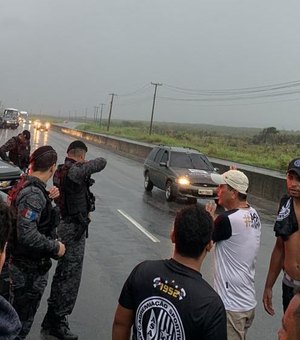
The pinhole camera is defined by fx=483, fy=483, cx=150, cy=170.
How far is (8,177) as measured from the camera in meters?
9.17

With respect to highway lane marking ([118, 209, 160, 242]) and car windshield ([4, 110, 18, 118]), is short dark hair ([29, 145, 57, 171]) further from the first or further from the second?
car windshield ([4, 110, 18, 118])

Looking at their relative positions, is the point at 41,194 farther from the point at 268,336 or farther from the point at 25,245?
the point at 268,336

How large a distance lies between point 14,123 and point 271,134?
52.9 meters

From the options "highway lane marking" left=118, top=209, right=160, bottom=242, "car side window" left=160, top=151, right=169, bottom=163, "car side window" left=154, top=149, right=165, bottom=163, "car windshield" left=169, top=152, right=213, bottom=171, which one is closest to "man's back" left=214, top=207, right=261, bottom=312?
"highway lane marking" left=118, top=209, right=160, bottom=242

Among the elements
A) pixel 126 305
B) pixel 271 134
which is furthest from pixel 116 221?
pixel 271 134

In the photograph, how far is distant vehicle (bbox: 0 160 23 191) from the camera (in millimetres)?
9014

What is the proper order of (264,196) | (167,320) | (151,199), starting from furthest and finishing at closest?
(264,196), (151,199), (167,320)

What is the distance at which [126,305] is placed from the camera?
2.63m

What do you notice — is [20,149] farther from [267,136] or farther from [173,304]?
[267,136]

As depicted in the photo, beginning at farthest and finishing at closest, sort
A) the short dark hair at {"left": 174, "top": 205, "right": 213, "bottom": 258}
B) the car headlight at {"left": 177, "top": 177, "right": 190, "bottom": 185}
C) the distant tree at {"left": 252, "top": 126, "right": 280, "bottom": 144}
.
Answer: the distant tree at {"left": 252, "top": 126, "right": 280, "bottom": 144}
the car headlight at {"left": 177, "top": 177, "right": 190, "bottom": 185}
the short dark hair at {"left": 174, "top": 205, "right": 213, "bottom": 258}

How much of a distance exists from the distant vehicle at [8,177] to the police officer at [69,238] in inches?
171

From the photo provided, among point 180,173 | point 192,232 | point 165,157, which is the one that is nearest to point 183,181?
point 180,173

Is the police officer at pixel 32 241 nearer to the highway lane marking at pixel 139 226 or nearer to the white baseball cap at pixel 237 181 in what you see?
the white baseball cap at pixel 237 181

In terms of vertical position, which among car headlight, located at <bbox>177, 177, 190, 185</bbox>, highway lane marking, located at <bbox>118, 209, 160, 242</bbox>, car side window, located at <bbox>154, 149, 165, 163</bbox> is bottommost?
highway lane marking, located at <bbox>118, 209, 160, 242</bbox>
